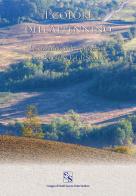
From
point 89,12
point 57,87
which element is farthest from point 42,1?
point 57,87

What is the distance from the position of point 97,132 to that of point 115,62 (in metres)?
27.8

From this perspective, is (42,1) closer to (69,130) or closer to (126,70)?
(126,70)

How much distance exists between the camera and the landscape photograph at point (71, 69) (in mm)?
45438

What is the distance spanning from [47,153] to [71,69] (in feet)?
195

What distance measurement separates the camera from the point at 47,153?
1049 cm

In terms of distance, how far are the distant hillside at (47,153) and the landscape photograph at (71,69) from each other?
13.4 m

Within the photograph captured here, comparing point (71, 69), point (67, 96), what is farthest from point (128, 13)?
point (67, 96)

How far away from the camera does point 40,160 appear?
9.79m

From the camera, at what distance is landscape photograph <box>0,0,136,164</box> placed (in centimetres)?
4544
